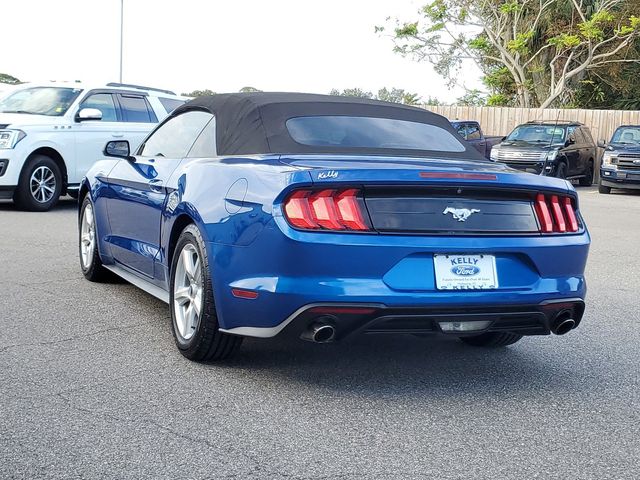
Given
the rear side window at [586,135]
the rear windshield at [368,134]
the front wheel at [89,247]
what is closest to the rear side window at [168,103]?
the front wheel at [89,247]

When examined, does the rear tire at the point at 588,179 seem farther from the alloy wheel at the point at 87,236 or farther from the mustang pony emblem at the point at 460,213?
the mustang pony emblem at the point at 460,213

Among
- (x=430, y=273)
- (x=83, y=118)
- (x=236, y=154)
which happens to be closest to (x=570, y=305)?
(x=430, y=273)

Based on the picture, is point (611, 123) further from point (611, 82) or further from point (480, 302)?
point (480, 302)

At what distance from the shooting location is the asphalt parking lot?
13.0 ft

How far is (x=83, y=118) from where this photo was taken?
1443 cm

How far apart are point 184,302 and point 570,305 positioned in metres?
2.09

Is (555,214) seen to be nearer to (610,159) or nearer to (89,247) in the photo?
(89,247)

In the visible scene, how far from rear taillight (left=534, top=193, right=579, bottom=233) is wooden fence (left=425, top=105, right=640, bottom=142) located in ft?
88.6

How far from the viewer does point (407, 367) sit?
562 cm

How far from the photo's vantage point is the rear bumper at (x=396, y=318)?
4.73 m

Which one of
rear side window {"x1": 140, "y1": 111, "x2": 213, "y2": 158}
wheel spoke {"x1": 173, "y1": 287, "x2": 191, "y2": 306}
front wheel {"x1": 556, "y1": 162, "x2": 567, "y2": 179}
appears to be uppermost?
rear side window {"x1": 140, "y1": 111, "x2": 213, "y2": 158}

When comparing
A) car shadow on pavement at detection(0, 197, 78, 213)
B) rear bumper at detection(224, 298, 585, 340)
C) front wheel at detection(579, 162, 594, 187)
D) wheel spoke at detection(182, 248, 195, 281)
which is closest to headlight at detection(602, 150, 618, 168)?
front wheel at detection(579, 162, 594, 187)

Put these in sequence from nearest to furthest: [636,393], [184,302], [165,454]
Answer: [165,454] → [636,393] → [184,302]

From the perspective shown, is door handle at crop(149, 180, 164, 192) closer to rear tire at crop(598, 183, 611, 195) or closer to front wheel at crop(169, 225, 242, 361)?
front wheel at crop(169, 225, 242, 361)
